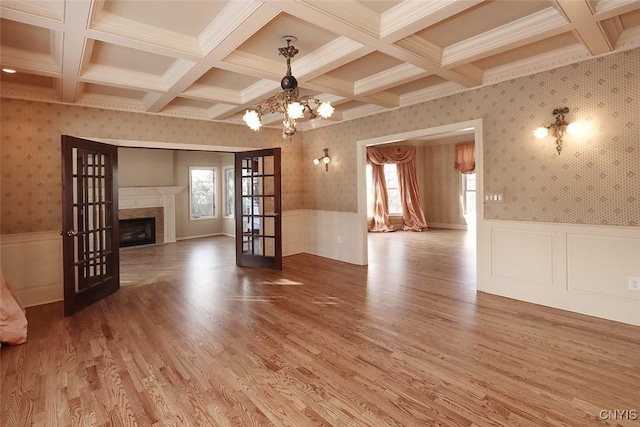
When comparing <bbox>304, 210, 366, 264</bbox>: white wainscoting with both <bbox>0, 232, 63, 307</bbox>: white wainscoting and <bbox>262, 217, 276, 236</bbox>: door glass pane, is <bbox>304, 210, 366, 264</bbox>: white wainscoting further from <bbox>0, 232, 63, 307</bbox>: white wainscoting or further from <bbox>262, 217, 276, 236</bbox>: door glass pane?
<bbox>0, 232, 63, 307</bbox>: white wainscoting

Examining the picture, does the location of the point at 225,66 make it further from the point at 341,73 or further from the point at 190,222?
the point at 190,222

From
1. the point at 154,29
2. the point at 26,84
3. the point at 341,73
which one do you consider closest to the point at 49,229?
the point at 26,84

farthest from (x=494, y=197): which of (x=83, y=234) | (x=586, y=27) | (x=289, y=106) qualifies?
(x=83, y=234)

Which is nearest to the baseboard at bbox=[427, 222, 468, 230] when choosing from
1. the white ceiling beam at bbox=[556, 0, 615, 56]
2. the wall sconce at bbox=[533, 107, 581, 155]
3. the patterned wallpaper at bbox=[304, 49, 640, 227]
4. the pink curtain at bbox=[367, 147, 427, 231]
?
the pink curtain at bbox=[367, 147, 427, 231]

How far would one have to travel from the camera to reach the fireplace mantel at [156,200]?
861 cm

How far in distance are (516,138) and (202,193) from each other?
8651 mm

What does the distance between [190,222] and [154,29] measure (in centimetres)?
774

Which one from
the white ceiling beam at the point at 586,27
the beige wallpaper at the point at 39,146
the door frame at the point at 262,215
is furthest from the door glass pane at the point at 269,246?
the white ceiling beam at the point at 586,27

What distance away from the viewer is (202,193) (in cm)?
1034

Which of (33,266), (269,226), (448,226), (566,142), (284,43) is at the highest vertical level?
(284,43)

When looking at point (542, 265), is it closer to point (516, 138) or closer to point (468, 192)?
point (516, 138)

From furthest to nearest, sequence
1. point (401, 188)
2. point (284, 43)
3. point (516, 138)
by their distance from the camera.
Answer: point (401, 188) < point (516, 138) < point (284, 43)

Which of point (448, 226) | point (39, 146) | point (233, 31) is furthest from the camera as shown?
point (448, 226)

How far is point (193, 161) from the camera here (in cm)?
996
